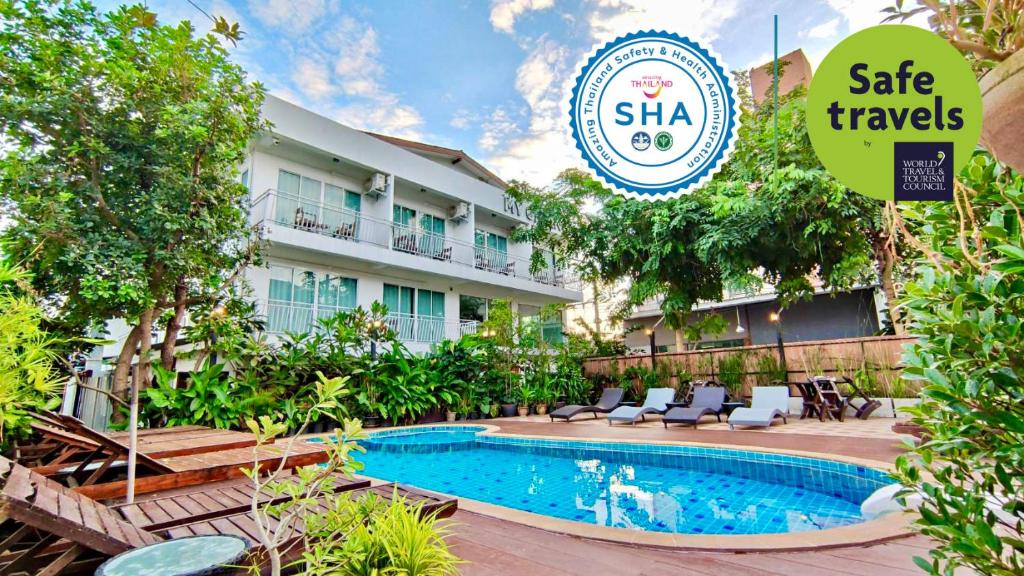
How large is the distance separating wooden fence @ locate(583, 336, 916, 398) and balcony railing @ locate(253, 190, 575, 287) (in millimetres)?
5735

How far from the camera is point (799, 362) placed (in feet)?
38.6

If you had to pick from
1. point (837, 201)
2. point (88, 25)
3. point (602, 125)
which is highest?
point (88, 25)

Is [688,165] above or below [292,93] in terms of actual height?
below

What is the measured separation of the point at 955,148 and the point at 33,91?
35.9ft

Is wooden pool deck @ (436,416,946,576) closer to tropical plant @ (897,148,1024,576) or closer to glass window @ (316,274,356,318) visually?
tropical plant @ (897,148,1024,576)

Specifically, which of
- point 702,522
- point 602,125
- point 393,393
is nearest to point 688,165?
point 602,125

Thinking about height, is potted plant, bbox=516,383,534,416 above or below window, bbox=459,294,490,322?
below

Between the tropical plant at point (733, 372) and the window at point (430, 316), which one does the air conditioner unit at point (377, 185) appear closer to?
the window at point (430, 316)

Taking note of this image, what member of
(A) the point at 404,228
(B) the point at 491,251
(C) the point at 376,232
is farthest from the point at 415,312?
(B) the point at 491,251

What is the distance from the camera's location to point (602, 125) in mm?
3941

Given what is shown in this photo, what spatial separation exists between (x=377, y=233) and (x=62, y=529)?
12.8m

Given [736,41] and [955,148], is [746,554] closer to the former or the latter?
[955,148]

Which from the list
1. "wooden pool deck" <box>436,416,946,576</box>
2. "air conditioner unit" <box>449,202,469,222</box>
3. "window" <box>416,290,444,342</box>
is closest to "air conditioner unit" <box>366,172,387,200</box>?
"air conditioner unit" <box>449,202,469,222</box>

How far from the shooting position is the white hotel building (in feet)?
39.4
